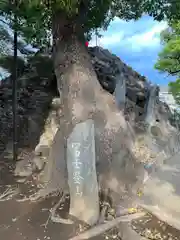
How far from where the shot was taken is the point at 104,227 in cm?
428

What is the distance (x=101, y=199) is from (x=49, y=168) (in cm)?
137

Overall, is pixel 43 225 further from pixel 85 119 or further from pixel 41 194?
pixel 85 119

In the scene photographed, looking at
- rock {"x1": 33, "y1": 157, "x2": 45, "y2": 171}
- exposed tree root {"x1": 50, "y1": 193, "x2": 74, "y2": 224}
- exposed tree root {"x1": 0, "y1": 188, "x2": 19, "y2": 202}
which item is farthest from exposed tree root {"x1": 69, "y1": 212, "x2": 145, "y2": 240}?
rock {"x1": 33, "y1": 157, "x2": 45, "y2": 171}

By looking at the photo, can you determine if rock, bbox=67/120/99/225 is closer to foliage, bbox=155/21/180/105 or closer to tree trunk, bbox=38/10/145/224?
tree trunk, bbox=38/10/145/224

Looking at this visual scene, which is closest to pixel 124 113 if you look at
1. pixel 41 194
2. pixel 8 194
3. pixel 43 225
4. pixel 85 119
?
pixel 85 119

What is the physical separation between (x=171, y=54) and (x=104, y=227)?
13.0ft

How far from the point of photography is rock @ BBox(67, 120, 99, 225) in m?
4.54

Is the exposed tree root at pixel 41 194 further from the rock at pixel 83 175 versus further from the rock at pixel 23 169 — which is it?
the rock at pixel 23 169

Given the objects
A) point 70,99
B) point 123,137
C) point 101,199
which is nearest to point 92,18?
point 70,99

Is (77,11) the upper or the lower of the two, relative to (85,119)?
upper

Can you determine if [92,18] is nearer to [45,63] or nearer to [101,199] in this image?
[45,63]

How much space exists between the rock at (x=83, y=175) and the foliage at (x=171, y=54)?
8.99ft

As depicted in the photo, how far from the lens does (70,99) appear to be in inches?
212

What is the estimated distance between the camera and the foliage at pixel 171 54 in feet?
20.7
